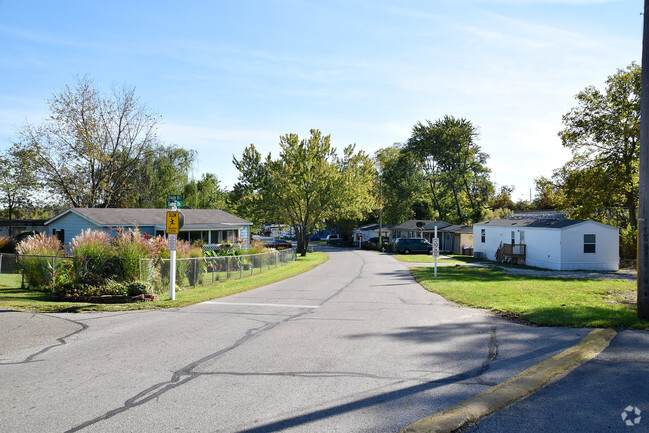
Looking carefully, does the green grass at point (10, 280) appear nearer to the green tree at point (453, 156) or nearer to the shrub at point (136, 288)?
the shrub at point (136, 288)

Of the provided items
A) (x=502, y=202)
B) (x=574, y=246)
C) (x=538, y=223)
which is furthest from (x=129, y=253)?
(x=502, y=202)

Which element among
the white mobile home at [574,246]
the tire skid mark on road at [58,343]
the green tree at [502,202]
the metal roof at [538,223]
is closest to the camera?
the tire skid mark on road at [58,343]

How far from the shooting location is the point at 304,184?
150ft

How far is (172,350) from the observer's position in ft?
24.7

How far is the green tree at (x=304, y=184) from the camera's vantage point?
4512cm

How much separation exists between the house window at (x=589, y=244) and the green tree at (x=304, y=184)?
23815 mm

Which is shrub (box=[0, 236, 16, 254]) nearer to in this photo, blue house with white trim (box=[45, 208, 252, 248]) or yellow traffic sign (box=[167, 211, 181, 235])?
blue house with white trim (box=[45, 208, 252, 248])

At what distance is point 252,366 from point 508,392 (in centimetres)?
347

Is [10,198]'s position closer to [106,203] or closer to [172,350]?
[106,203]

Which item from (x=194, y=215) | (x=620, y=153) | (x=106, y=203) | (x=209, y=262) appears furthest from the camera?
(x=106, y=203)

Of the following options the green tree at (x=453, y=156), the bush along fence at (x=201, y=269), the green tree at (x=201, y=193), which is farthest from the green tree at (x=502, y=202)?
the bush along fence at (x=201, y=269)

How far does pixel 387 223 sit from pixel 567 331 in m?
67.5

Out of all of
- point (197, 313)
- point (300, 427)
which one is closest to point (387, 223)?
point (197, 313)

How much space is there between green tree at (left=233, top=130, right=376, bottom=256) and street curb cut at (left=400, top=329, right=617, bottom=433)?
38.5 m
